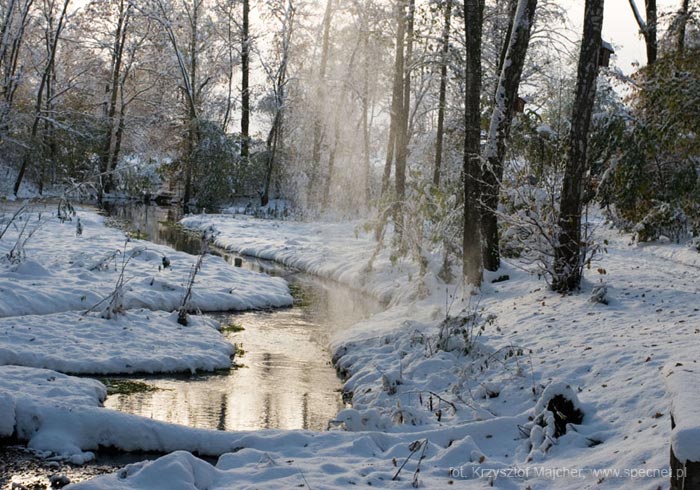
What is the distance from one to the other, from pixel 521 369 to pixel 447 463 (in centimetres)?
207

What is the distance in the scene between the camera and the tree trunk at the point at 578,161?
943 centimetres

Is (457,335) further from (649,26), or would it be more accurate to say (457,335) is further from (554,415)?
(649,26)

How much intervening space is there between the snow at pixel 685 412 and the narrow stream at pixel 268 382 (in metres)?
3.69

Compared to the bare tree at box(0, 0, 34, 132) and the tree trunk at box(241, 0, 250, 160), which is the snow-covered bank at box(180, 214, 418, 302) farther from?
the bare tree at box(0, 0, 34, 132)

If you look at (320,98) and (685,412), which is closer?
(685,412)

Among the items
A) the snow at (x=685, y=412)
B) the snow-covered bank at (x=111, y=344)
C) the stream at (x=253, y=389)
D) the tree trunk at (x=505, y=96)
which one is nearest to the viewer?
the snow at (x=685, y=412)

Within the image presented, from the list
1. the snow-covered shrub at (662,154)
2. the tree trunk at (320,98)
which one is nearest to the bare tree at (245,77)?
the tree trunk at (320,98)

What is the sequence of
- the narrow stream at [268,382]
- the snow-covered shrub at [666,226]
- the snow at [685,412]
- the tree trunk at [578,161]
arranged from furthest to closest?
the snow-covered shrub at [666,226], the tree trunk at [578,161], the narrow stream at [268,382], the snow at [685,412]

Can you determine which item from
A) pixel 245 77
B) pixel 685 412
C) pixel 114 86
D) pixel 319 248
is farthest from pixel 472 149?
pixel 114 86

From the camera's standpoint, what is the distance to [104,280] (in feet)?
38.8

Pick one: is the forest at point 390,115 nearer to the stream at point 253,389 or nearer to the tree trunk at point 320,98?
the tree trunk at point 320,98

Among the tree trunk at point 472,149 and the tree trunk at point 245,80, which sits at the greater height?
the tree trunk at point 245,80

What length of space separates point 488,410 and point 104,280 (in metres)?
7.74

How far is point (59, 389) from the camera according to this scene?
677 cm
